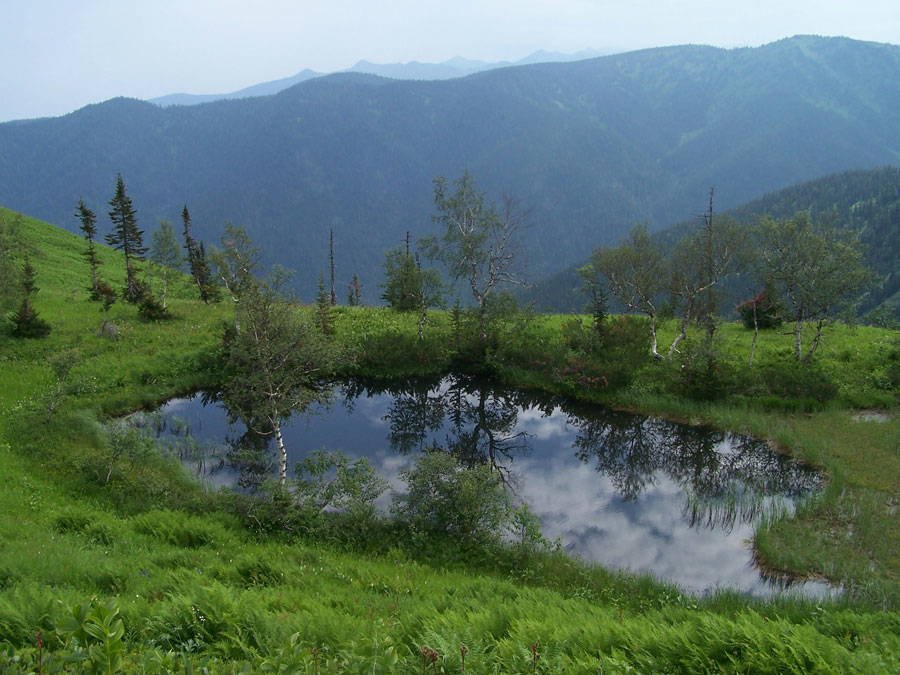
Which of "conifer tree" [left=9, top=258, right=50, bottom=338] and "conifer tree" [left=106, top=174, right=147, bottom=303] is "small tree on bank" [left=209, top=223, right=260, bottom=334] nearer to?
"conifer tree" [left=9, top=258, right=50, bottom=338]

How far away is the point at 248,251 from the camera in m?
37.0

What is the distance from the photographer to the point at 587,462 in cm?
2856

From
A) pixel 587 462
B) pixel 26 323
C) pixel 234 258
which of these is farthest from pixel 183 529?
pixel 26 323

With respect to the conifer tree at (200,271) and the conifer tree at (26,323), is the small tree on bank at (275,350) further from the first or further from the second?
the conifer tree at (200,271)

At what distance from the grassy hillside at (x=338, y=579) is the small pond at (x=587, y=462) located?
1758 millimetres

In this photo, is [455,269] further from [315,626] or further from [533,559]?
[315,626]

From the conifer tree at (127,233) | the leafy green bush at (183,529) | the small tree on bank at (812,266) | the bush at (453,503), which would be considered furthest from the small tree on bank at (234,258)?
the small tree on bank at (812,266)

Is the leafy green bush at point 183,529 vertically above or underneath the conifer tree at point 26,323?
A: underneath

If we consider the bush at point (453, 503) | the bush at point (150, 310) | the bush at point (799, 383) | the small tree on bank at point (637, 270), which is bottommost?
the bush at point (799, 383)

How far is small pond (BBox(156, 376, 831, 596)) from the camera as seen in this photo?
20.4 meters

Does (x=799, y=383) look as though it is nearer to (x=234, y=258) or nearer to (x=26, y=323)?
(x=234, y=258)

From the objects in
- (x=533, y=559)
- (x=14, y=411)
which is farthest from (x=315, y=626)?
(x=14, y=411)

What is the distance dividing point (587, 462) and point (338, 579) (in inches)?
691

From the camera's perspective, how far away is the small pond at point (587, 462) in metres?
20.4
